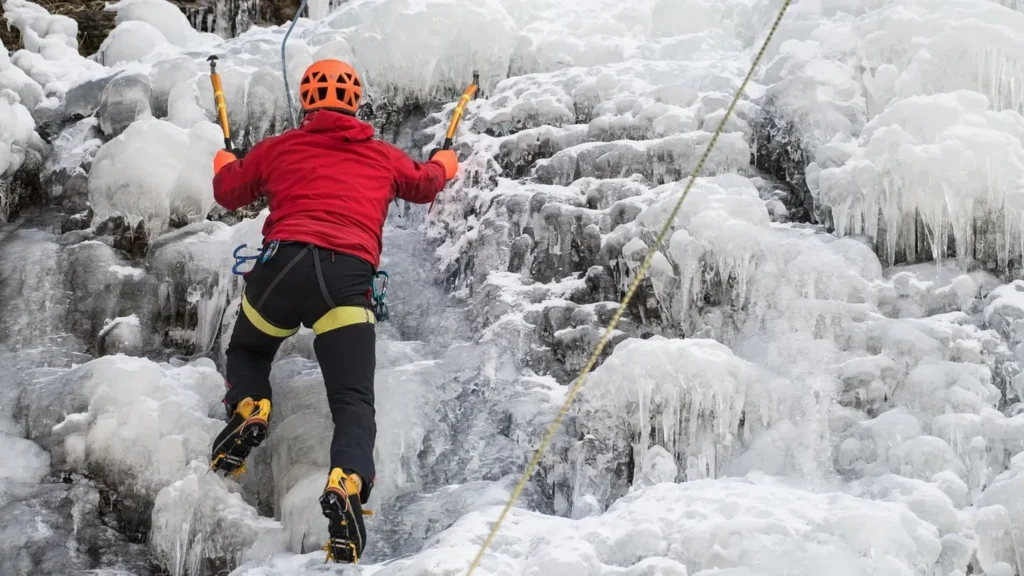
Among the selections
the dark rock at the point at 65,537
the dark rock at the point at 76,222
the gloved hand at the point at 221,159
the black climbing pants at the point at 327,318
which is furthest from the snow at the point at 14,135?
the black climbing pants at the point at 327,318

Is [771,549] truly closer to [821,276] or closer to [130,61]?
[821,276]

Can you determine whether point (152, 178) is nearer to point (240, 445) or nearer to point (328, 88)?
point (328, 88)

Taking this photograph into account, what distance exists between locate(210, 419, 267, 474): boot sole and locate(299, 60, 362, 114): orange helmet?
132 centimetres

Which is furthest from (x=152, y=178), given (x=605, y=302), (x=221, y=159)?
(x=605, y=302)

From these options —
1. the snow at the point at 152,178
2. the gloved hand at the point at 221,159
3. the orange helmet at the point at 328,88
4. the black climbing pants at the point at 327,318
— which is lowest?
the black climbing pants at the point at 327,318

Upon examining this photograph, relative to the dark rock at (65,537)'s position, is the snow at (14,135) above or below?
above

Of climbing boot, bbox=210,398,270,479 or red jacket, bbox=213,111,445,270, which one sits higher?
red jacket, bbox=213,111,445,270

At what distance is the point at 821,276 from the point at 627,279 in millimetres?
868

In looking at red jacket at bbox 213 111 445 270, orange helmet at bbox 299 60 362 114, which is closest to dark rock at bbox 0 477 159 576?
red jacket at bbox 213 111 445 270

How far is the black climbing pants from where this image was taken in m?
3.28

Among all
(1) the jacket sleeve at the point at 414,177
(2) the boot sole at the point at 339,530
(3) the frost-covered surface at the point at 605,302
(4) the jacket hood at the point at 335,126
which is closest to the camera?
(2) the boot sole at the point at 339,530

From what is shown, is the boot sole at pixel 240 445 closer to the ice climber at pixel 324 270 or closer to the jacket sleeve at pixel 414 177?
the ice climber at pixel 324 270

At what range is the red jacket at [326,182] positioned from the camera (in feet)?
11.4

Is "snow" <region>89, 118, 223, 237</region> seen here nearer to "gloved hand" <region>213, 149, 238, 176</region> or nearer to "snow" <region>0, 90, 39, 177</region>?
"snow" <region>0, 90, 39, 177</region>
